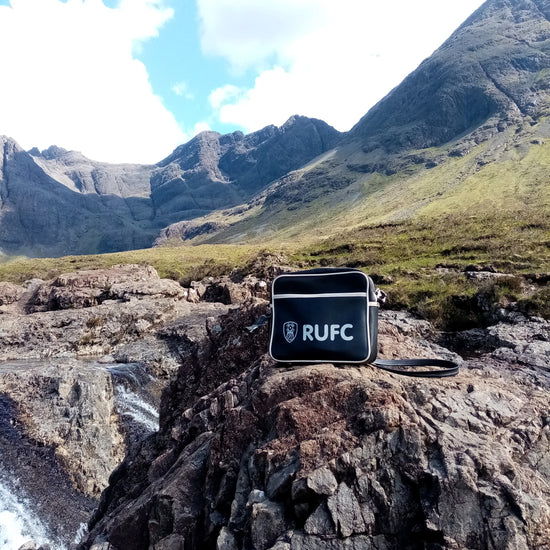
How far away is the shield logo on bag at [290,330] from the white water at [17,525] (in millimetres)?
10413

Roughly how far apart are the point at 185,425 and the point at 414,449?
4.31 m

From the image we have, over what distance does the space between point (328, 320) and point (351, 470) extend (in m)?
2.20

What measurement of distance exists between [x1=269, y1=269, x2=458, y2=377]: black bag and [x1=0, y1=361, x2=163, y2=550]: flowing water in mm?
9817

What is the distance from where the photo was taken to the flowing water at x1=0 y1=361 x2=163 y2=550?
36.4ft

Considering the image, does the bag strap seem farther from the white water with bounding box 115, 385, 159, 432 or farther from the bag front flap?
the white water with bounding box 115, 385, 159, 432

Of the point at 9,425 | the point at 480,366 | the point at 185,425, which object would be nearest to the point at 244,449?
the point at 185,425

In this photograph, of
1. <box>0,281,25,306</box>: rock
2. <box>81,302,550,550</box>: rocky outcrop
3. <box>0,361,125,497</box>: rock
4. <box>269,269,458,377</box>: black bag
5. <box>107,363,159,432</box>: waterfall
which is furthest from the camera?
<box>0,281,25,306</box>: rock

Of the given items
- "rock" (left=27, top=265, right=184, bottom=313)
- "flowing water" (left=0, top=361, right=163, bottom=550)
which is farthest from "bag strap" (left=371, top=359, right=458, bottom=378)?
"rock" (left=27, top=265, right=184, bottom=313)

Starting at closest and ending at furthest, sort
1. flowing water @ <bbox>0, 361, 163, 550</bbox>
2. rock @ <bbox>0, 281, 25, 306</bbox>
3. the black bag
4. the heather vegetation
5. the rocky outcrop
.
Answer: the rocky outcrop → the black bag → flowing water @ <bbox>0, 361, 163, 550</bbox> → the heather vegetation → rock @ <bbox>0, 281, 25, 306</bbox>

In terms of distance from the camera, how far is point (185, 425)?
7.00m

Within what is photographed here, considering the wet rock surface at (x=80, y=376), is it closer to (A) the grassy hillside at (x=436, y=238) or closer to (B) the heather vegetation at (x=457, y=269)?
(B) the heather vegetation at (x=457, y=269)

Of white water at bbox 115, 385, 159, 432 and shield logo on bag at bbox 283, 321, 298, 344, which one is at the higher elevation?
shield logo on bag at bbox 283, 321, 298, 344

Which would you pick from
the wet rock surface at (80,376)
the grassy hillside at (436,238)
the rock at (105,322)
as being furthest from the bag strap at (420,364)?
the rock at (105,322)

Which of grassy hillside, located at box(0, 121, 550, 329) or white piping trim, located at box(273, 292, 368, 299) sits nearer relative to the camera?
white piping trim, located at box(273, 292, 368, 299)
